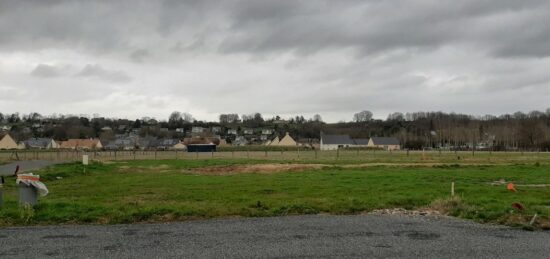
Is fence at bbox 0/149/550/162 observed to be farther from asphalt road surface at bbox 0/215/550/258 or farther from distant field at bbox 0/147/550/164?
asphalt road surface at bbox 0/215/550/258

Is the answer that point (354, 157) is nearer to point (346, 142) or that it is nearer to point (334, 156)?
point (334, 156)

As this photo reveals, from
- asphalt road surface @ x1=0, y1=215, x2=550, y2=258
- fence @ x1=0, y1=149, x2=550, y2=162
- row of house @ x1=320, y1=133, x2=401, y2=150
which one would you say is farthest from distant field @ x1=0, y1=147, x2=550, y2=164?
row of house @ x1=320, y1=133, x2=401, y2=150

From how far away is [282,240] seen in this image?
1099 cm

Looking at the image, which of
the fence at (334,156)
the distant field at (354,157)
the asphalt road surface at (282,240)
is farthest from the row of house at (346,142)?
the asphalt road surface at (282,240)

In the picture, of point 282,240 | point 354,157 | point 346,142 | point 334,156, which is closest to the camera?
point 282,240

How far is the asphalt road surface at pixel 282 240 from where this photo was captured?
9.80m

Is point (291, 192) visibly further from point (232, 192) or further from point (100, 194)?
point (100, 194)

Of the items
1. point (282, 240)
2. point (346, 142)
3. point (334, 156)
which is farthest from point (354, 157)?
point (346, 142)

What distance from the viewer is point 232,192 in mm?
21656

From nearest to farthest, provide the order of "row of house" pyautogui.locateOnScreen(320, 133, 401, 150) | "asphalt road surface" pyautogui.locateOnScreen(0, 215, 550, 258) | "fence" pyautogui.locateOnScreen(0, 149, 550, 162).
A: "asphalt road surface" pyautogui.locateOnScreen(0, 215, 550, 258)
"fence" pyautogui.locateOnScreen(0, 149, 550, 162)
"row of house" pyautogui.locateOnScreen(320, 133, 401, 150)

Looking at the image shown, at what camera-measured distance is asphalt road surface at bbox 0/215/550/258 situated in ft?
32.1

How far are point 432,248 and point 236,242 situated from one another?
13.4 ft

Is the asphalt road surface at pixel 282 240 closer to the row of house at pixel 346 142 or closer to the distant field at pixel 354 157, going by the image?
the distant field at pixel 354 157

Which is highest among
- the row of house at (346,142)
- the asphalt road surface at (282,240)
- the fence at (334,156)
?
the row of house at (346,142)
